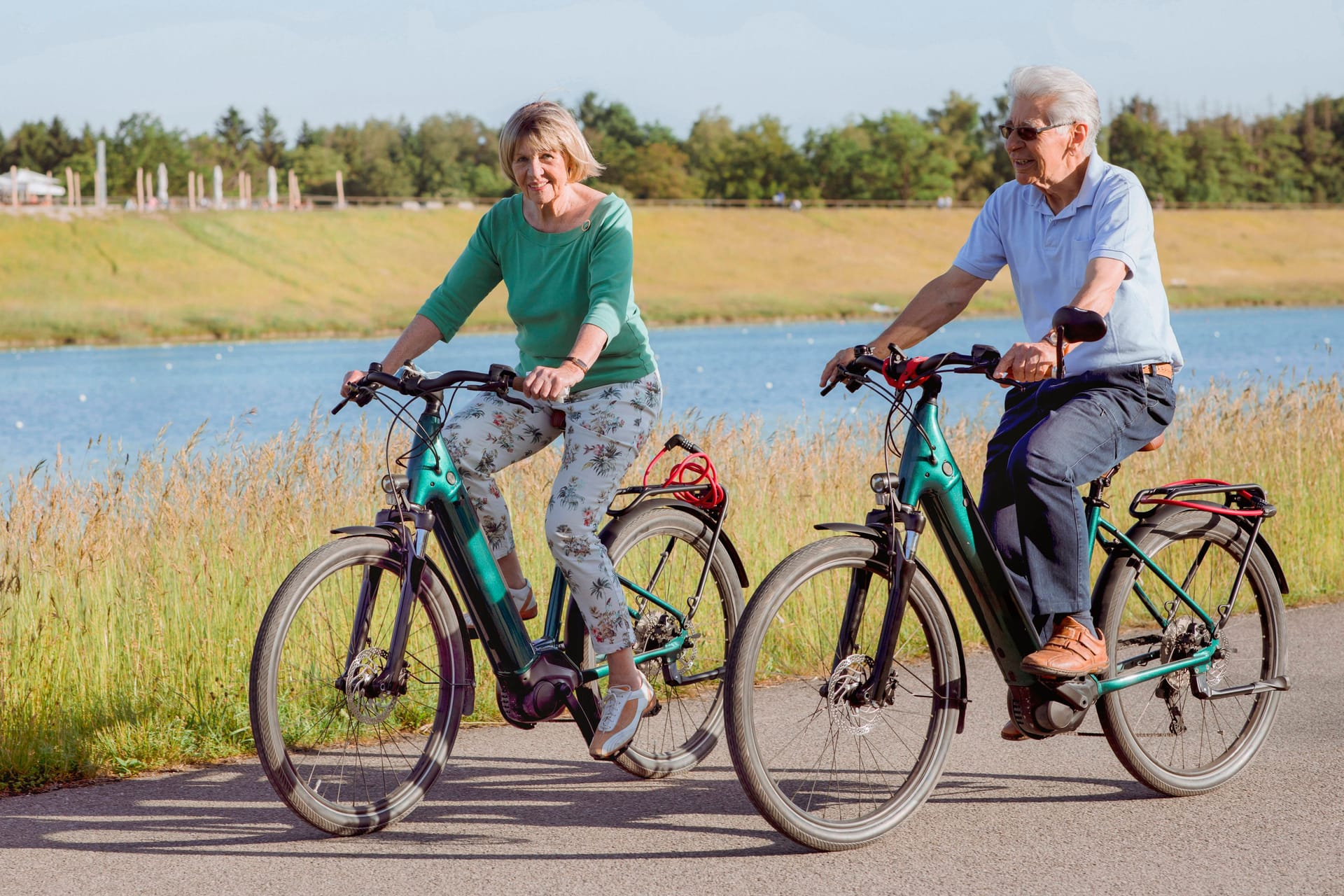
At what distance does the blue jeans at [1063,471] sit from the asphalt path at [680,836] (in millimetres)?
661

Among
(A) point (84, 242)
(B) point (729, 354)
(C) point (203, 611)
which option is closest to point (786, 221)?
(A) point (84, 242)

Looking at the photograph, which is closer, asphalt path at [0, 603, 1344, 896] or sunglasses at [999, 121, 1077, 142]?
asphalt path at [0, 603, 1344, 896]

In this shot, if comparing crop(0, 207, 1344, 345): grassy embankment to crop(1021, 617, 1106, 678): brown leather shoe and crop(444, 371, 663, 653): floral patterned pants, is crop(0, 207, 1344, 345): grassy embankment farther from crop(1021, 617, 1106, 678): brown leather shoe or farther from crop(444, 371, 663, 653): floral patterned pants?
crop(1021, 617, 1106, 678): brown leather shoe

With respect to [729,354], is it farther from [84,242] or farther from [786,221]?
[786,221]

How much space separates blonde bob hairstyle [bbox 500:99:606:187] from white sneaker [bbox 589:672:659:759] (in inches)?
58.9

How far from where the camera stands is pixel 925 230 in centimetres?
9125

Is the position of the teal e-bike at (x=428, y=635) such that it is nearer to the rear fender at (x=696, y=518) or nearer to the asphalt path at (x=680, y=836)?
the rear fender at (x=696, y=518)

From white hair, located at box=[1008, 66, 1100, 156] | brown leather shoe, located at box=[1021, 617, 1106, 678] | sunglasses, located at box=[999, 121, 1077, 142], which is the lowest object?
brown leather shoe, located at box=[1021, 617, 1106, 678]

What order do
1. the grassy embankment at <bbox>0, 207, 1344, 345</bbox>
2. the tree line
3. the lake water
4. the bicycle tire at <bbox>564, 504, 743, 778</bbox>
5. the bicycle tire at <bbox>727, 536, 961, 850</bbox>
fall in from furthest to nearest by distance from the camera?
the tree line < the grassy embankment at <bbox>0, 207, 1344, 345</bbox> < the lake water < the bicycle tire at <bbox>564, 504, 743, 778</bbox> < the bicycle tire at <bbox>727, 536, 961, 850</bbox>

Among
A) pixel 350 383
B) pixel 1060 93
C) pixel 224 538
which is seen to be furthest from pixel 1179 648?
pixel 224 538

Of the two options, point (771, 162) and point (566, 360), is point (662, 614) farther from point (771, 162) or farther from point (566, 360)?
point (771, 162)

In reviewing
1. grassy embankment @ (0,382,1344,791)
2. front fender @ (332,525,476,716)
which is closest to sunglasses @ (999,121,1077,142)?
front fender @ (332,525,476,716)

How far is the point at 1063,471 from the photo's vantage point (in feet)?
12.9

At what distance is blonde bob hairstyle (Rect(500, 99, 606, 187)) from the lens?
4.23 metres
